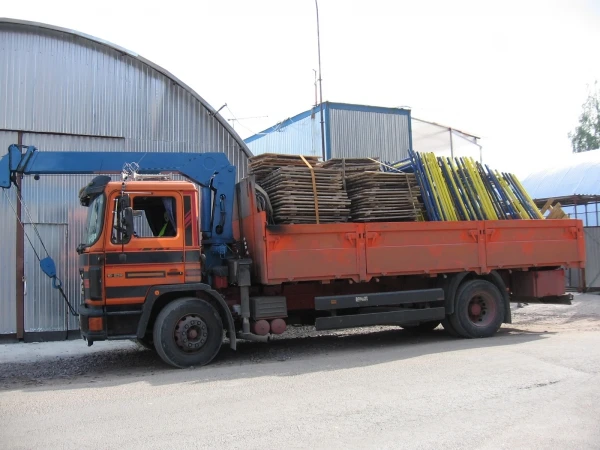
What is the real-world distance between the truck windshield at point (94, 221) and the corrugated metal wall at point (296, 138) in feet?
30.1

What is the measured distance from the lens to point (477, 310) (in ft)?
34.2

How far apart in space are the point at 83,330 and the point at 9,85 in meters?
6.50

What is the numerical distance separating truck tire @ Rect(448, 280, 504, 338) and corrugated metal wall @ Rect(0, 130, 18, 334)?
877 cm

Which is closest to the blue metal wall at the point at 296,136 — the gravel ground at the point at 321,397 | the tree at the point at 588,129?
the gravel ground at the point at 321,397

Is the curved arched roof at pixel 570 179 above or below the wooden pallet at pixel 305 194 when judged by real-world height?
above

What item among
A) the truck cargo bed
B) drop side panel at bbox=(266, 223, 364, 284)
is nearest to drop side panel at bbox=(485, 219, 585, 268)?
the truck cargo bed

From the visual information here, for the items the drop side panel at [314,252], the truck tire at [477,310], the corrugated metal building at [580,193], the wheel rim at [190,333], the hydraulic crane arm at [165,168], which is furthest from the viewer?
the corrugated metal building at [580,193]

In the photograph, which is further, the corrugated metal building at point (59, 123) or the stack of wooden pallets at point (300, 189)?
the corrugated metal building at point (59, 123)

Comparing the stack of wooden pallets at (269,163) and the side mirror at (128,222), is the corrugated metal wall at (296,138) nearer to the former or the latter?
the stack of wooden pallets at (269,163)

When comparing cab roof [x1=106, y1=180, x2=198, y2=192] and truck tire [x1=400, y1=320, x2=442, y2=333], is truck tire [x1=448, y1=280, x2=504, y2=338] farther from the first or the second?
cab roof [x1=106, y1=180, x2=198, y2=192]

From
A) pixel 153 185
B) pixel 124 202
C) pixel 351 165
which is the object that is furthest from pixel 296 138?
pixel 124 202

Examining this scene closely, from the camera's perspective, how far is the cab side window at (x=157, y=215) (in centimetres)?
846

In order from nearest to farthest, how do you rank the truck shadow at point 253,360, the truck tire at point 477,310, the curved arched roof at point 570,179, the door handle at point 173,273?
the truck shadow at point 253,360
the door handle at point 173,273
the truck tire at point 477,310
the curved arched roof at point 570,179

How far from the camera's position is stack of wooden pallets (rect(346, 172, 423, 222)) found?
32.3ft
